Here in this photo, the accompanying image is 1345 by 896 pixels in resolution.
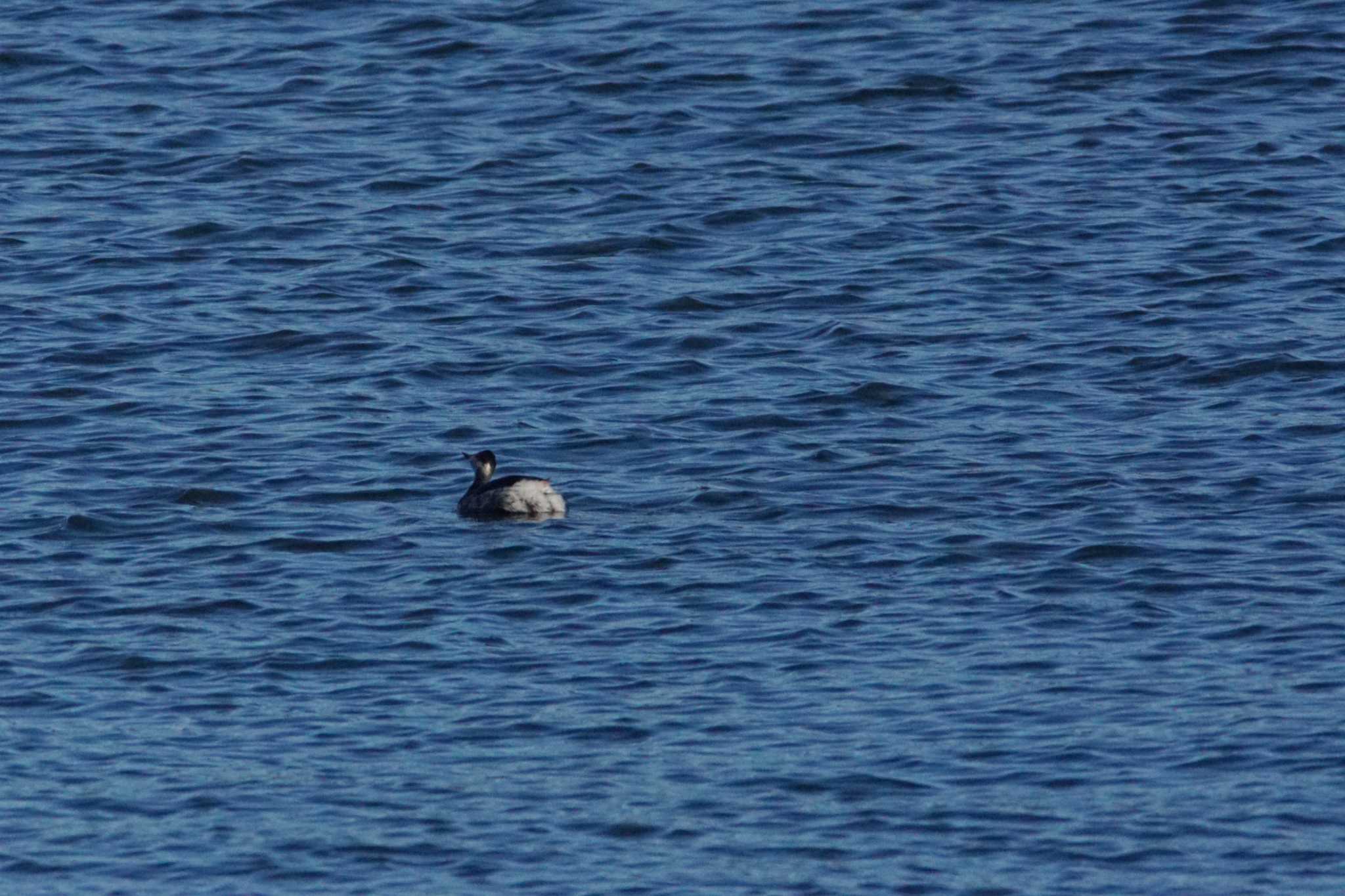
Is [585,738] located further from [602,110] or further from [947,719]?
[602,110]

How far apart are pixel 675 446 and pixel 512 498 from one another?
201 cm

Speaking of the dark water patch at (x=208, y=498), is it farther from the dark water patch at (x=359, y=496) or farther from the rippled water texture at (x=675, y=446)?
the dark water patch at (x=359, y=496)

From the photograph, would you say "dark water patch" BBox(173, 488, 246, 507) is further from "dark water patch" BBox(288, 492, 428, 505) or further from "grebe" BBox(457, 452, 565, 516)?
"grebe" BBox(457, 452, 565, 516)

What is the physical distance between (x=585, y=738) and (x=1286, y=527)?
5.33 m

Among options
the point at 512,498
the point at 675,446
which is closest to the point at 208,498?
the point at 512,498

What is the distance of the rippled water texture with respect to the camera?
11.6 meters

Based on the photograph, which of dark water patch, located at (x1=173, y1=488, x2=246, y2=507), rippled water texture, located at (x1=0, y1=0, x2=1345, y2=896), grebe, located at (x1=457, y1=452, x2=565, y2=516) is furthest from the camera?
dark water patch, located at (x1=173, y1=488, x2=246, y2=507)

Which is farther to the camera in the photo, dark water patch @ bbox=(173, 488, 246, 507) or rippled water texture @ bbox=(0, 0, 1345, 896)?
dark water patch @ bbox=(173, 488, 246, 507)

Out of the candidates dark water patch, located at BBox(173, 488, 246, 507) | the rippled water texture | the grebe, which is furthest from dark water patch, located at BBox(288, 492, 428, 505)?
the grebe

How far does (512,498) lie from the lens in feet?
52.5

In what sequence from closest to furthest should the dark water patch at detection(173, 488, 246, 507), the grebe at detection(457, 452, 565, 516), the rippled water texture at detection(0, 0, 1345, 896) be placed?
the rippled water texture at detection(0, 0, 1345, 896), the grebe at detection(457, 452, 565, 516), the dark water patch at detection(173, 488, 246, 507)

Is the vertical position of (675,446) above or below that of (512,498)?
below

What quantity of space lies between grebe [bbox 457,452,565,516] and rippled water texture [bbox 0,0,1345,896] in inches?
5.3

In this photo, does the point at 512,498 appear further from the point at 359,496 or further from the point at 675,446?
the point at 675,446
